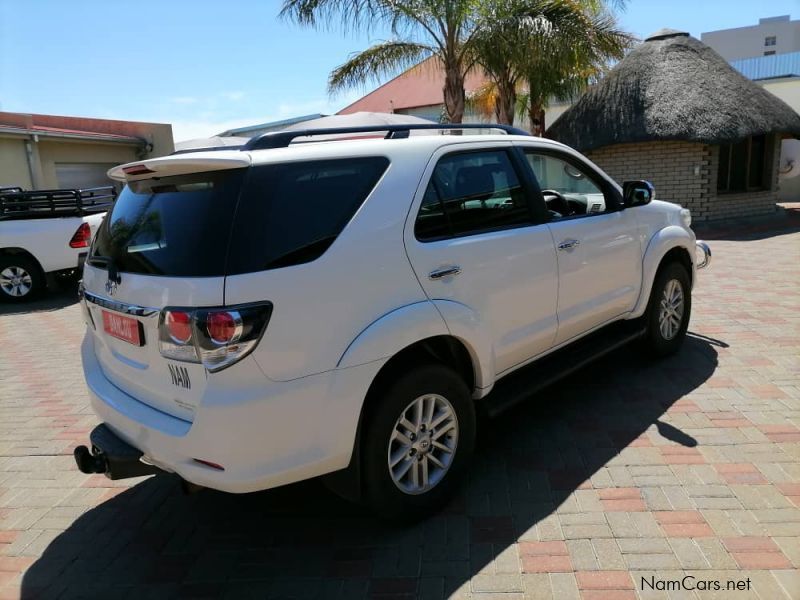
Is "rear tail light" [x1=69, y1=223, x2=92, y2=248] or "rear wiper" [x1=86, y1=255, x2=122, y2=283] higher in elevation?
"rear wiper" [x1=86, y1=255, x2=122, y2=283]

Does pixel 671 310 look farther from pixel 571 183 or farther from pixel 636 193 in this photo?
pixel 571 183

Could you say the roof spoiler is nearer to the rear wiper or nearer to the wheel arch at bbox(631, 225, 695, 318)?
the rear wiper

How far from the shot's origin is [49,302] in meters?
9.74

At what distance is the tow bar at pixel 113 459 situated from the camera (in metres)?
2.71

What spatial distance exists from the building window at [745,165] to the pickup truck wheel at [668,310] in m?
12.1

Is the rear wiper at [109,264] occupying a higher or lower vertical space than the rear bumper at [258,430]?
higher

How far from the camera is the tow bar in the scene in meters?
2.71

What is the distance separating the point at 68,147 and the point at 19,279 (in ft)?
28.2

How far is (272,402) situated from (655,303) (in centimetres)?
348

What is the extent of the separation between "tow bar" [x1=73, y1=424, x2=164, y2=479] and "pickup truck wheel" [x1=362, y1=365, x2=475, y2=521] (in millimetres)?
1001

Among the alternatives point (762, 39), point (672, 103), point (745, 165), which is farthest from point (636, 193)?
point (762, 39)

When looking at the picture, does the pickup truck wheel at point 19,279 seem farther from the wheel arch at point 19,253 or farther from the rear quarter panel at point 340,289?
the rear quarter panel at point 340,289

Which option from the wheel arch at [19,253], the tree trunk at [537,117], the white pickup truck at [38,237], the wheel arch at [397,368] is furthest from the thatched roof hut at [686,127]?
the wheel arch at [397,368]

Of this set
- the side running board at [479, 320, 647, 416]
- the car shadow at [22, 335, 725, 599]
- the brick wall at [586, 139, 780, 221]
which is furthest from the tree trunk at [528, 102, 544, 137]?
the car shadow at [22, 335, 725, 599]
